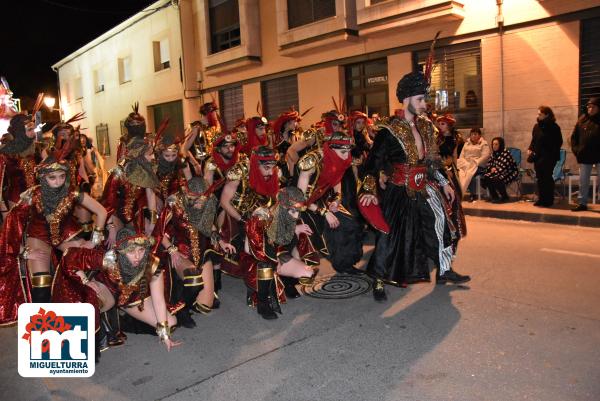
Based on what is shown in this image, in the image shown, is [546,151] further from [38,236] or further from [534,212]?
[38,236]

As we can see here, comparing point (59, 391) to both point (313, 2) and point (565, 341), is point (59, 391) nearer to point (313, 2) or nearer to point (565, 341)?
point (565, 341)

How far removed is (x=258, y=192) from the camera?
479 cm

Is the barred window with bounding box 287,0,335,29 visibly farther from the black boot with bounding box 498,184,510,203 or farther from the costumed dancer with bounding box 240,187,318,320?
the costumed dancer with bounding box 240,187,318,320

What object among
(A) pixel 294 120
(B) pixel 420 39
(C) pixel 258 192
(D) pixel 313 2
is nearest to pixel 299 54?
(D) pixel 313 2

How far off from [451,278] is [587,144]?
4.54 meters

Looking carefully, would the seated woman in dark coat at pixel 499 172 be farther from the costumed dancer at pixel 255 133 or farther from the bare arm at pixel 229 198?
the bare arm at pixel 229 198

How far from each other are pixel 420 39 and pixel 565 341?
30.5 ft

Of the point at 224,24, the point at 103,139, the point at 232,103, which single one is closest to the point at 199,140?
the point at 232,103

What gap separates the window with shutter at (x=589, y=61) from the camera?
9.08 metres

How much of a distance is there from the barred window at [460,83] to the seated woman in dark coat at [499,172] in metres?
1.37

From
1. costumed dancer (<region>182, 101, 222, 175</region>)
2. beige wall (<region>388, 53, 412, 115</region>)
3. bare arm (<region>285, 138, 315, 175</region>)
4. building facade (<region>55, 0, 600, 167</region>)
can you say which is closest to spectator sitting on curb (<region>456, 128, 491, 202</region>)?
building facade (<region>55, 0, 600, 167</region>)

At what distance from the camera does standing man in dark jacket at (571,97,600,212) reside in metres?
7.98

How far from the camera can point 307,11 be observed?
14.5m

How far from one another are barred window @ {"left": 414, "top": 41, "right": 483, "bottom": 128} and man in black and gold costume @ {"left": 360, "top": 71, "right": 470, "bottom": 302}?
6720mm
